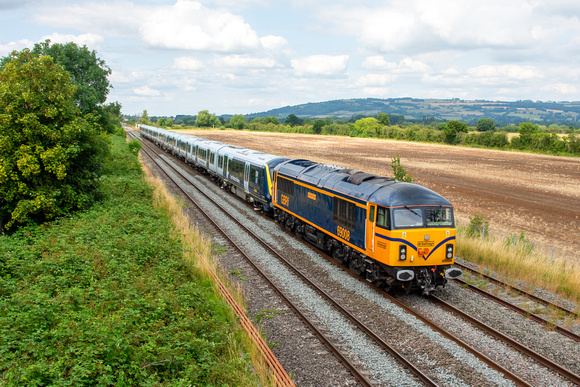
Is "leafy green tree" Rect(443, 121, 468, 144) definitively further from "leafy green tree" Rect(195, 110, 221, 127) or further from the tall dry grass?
"leafy green tree" Rect(195, 110, 221, 127)

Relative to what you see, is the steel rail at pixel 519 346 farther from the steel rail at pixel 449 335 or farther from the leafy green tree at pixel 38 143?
the leafy green tree at pixel 38 143

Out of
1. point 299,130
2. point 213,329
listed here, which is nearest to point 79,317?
point 213,329

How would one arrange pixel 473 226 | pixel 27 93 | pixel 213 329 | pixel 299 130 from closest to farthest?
pixel 213 329 → pixel 27 93 → pixel 473 226 → pixel 299 130

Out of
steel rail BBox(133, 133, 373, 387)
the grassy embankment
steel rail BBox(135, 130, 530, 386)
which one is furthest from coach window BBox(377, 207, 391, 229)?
the grassy embankment

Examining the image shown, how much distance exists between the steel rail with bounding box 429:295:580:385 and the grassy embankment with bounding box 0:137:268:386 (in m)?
6.01

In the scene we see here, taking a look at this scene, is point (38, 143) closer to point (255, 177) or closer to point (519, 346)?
point (255, 177)

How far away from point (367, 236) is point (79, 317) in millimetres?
8195

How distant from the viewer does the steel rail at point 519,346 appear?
866 cm

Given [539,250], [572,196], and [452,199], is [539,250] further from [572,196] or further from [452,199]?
[572,196]

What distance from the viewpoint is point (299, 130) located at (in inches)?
5925

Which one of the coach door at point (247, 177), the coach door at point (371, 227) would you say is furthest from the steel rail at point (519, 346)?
the coach door at point (247, 177)

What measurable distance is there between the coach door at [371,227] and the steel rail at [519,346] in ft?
8.23

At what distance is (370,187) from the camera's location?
13586 mm

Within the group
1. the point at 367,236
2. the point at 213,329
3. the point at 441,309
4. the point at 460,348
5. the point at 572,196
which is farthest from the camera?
the point at 572,196
